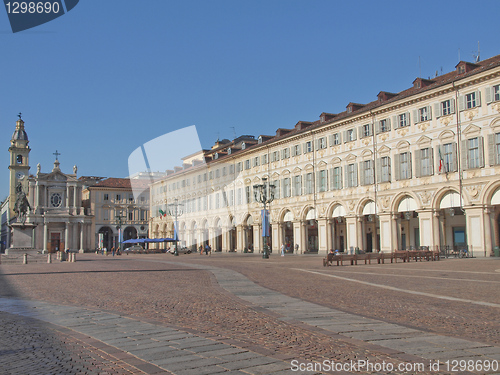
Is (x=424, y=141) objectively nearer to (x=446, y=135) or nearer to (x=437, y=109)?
(x=446, y=135)

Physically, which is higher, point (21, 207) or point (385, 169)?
point (385, 169)

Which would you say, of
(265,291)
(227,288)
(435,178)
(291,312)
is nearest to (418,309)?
(291,312)

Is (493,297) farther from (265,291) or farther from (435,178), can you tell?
(435,178)

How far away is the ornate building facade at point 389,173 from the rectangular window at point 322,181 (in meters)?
0.11

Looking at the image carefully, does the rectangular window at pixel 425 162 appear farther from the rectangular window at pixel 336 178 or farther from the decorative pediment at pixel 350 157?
the rectangular window at pixel 336 178

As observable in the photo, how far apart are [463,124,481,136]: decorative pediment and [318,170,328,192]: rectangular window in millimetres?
17273

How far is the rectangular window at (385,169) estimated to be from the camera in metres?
47.3

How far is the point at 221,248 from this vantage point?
7988 centimetres

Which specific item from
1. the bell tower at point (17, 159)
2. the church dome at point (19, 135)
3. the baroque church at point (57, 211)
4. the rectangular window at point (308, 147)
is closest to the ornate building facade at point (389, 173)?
the rectangular window at point (308, 147)

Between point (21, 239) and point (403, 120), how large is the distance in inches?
1451

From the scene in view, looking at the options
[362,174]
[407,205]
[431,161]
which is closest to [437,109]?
[431,161]

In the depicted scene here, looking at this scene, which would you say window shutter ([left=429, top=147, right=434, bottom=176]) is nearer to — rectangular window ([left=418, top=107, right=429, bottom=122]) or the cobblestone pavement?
rectangular window ([left=418, top=107, right=429, bottom=122])

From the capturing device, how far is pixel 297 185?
59406 millimetres

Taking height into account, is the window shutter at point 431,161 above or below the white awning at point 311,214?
above
